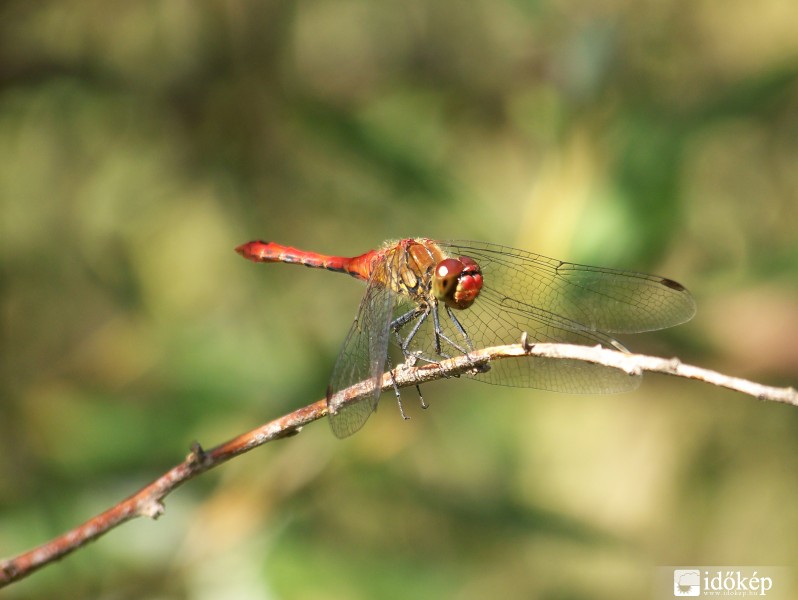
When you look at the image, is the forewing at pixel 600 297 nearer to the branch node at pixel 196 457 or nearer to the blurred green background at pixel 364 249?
the blurred green background at pixel 364 249

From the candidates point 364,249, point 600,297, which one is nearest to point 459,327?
point 600,297

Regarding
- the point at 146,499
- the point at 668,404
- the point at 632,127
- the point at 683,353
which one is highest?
the point at 668,404

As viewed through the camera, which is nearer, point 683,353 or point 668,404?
point 683,353

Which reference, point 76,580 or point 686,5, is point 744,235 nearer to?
point 686,5

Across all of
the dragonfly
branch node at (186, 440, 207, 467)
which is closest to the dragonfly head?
the dragonfly

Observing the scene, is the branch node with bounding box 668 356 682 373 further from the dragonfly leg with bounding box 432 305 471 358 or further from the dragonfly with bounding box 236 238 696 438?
the dragonfly leg with bounding box 432 305 471 358

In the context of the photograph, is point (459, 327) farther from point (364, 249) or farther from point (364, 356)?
point (364, 249)

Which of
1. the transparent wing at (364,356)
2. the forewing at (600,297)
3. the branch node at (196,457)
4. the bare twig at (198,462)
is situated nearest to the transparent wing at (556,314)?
the forewing at (600,297)

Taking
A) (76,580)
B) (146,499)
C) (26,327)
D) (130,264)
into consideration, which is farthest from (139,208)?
(146,499)
